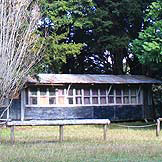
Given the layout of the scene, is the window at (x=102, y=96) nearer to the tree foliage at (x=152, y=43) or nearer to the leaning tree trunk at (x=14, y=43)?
the tree foliage at (x=152, y=43)

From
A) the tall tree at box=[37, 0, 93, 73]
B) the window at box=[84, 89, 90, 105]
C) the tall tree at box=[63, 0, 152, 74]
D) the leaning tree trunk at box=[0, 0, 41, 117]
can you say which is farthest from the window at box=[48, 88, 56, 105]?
the leaning tree trunk at box=[0, 0, 41, 117]

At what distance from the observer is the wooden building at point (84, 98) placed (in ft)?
84.3

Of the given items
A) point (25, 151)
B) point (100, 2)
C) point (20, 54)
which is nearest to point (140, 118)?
point (100, 2)

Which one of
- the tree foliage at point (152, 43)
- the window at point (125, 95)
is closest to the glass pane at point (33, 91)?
the window at point (125, 95)

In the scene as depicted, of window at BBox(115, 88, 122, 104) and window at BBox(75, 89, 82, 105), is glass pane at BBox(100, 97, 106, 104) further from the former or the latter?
window at BBox(75, 89, 82, 105)

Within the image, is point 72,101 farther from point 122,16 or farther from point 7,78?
point 7,78

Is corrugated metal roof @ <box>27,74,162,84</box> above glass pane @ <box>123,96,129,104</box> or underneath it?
above

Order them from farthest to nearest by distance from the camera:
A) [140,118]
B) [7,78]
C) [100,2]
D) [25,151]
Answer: [100,2]
[140,118]
[7,78]
[25,151]

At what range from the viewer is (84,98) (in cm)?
2730

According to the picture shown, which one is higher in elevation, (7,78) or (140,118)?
(7,78)

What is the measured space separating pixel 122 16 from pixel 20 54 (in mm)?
16475

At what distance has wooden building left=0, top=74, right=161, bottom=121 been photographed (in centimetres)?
2569

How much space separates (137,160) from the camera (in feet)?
32.6

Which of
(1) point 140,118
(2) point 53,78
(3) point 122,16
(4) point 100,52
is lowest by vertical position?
(1) point 140,118
